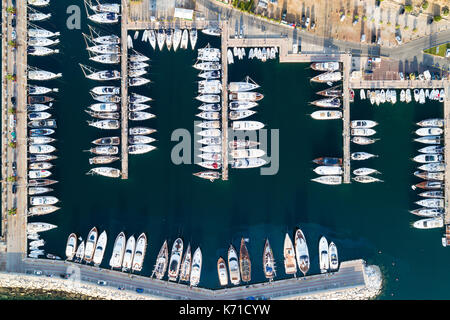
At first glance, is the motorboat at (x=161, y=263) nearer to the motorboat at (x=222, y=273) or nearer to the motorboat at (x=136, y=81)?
the motorboat at (x=222, y=273)

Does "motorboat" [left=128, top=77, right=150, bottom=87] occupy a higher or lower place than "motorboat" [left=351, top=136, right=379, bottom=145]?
higher

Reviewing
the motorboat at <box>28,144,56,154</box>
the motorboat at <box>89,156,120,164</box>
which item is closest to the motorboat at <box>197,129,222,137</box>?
the motorboat at <box>89,156,120,164</box>

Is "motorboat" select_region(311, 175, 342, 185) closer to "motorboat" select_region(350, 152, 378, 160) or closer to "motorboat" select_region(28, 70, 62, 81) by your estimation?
"motorboat" select_region(350, 152, 378, 160)

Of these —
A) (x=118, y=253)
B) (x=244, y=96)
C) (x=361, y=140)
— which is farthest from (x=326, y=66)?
(x=118, y=253)

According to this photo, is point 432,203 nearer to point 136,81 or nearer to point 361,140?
point 361,140

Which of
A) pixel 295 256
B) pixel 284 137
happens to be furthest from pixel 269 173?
pixel 295 256
